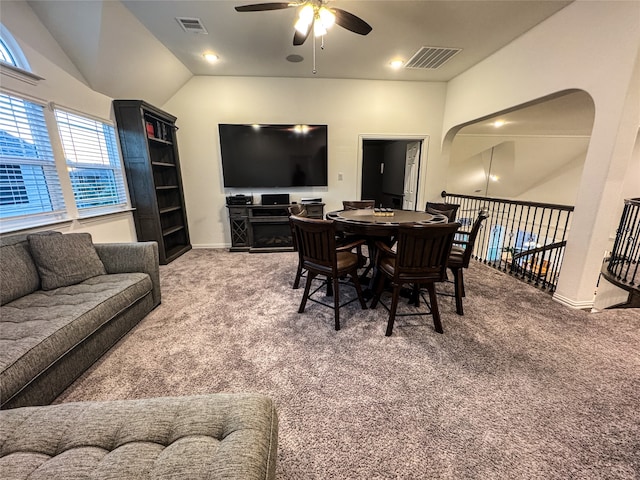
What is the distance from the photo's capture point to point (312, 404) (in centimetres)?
141

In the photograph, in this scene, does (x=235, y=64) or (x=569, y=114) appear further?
(x=569, y=114)

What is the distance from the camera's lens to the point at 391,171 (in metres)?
6.57

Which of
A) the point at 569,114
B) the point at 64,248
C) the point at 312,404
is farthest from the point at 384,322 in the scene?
the point at 569,114

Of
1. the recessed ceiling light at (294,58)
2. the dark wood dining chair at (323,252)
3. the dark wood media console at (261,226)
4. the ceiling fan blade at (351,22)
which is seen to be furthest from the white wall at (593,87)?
the dark wood media console at (261,226)

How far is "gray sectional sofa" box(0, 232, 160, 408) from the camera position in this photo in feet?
4.11

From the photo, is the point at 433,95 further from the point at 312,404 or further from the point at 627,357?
the point at 312,404

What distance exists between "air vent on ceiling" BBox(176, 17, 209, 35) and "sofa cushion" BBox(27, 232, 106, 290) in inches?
95.3

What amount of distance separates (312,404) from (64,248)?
7.38 feet

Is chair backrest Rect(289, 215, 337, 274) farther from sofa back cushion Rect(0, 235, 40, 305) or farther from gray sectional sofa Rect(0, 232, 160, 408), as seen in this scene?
sofa back cushion Rect(0, 235, 40, 305)

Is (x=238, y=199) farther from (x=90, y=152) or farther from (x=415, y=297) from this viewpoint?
(x=415, y=297)

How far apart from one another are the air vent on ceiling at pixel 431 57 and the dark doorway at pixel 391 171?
122 cm

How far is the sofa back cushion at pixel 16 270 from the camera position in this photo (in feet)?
5.59

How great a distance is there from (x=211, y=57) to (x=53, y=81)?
1.77m

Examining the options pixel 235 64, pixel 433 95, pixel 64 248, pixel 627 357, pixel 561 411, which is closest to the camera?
pixel 561 411
